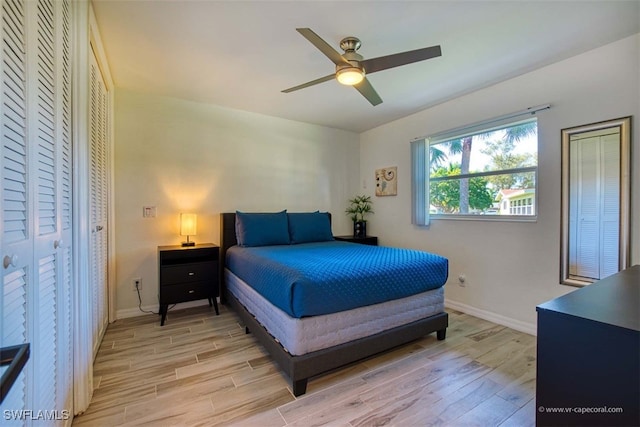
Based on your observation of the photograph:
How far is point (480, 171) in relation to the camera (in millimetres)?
3174

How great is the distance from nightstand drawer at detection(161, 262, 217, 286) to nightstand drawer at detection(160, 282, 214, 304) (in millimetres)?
51

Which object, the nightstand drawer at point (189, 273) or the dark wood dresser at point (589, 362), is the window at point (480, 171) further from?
the nightstand drawer at point (189, 273)

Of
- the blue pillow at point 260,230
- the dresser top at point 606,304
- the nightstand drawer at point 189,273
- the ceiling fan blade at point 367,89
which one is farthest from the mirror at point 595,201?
the nightstand drawer at point 189,273

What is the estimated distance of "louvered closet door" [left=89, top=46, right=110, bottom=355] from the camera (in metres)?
2.08

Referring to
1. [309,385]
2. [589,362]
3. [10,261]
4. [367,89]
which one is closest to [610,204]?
[589,362]

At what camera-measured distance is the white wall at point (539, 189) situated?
218 cm

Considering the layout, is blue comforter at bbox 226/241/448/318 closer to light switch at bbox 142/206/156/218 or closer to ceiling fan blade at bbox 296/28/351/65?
light switch at bbox 142/206/156/218

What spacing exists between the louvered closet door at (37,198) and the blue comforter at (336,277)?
115cm

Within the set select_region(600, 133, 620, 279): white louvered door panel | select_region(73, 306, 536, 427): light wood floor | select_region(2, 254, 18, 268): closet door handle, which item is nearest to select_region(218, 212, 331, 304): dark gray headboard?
select_region(73, 306, 536, 427): light wood floor

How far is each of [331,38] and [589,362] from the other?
237 centimetres

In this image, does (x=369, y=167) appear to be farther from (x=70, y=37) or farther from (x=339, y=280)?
(x=70, y=37)

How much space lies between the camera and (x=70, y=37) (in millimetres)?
1508

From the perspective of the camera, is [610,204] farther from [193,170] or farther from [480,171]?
[193,170]

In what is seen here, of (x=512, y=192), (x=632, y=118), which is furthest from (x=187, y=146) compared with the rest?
(x=632, y=118)
